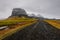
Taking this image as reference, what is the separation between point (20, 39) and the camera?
82.4 ft

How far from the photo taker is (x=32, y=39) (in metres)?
25.1

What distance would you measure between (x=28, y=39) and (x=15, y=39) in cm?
172

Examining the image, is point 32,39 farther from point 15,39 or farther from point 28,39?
point 15,39

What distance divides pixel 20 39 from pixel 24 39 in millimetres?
574

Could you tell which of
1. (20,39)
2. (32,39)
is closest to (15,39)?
(20,39)

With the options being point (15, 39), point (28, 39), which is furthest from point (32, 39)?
point (15, 39)

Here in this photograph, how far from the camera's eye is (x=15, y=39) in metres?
25.0

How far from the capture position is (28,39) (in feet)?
82.3

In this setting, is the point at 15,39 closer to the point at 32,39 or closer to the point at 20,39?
the point at 20,39

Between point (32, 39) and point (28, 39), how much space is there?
0.53 m

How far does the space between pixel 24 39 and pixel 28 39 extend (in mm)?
593

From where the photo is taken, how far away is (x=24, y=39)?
25.3 m
